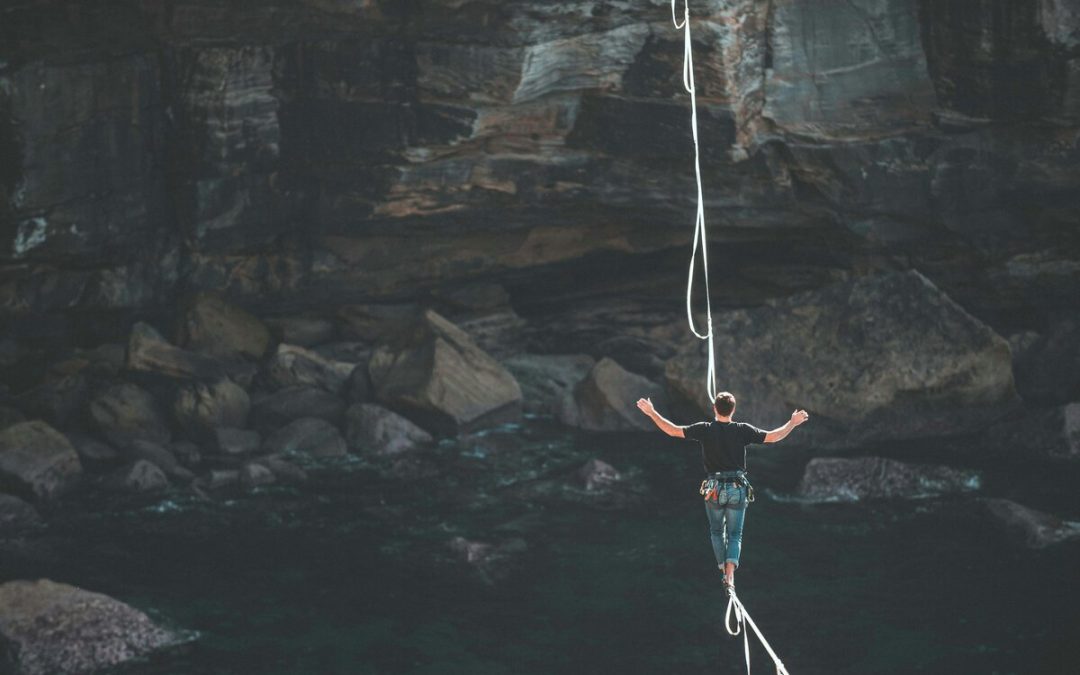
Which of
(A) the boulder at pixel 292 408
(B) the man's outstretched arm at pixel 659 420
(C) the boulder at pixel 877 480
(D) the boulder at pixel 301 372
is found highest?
(B) the man's outstretched arm at pixel 659 420

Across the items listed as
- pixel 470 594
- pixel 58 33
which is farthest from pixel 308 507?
pixel 58 33

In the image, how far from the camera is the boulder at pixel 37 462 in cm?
2366

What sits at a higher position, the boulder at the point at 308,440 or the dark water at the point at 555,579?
the boulder at the point at 308,440

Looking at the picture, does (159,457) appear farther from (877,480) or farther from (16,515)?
(877,480)

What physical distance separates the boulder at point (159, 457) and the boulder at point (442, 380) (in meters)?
3.90

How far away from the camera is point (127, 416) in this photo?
26031 millimetres

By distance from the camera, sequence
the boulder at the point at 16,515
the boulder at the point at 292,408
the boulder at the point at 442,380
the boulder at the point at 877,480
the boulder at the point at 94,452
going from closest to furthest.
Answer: the boulder at the point at 16,515, the boulder at the point at 877,480, the boulder at the point at 94,452, the boulder at the point at 442,380, the boulder at the point at 292,408

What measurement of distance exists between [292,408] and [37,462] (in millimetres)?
4739

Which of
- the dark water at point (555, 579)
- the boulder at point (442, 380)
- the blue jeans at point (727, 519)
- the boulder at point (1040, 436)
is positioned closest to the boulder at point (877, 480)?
the dark water at point (555, 579)

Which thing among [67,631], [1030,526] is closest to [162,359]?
[67,631]

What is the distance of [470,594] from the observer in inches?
808

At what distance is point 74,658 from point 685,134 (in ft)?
42.2

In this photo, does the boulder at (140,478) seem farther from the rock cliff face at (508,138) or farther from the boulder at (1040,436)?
the boulder at (1040,436)

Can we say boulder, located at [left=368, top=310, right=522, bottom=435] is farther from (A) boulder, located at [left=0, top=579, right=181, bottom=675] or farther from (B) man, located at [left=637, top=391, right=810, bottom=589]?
(B) man, located at [left=637, top=391, right=810, bottom=589]
